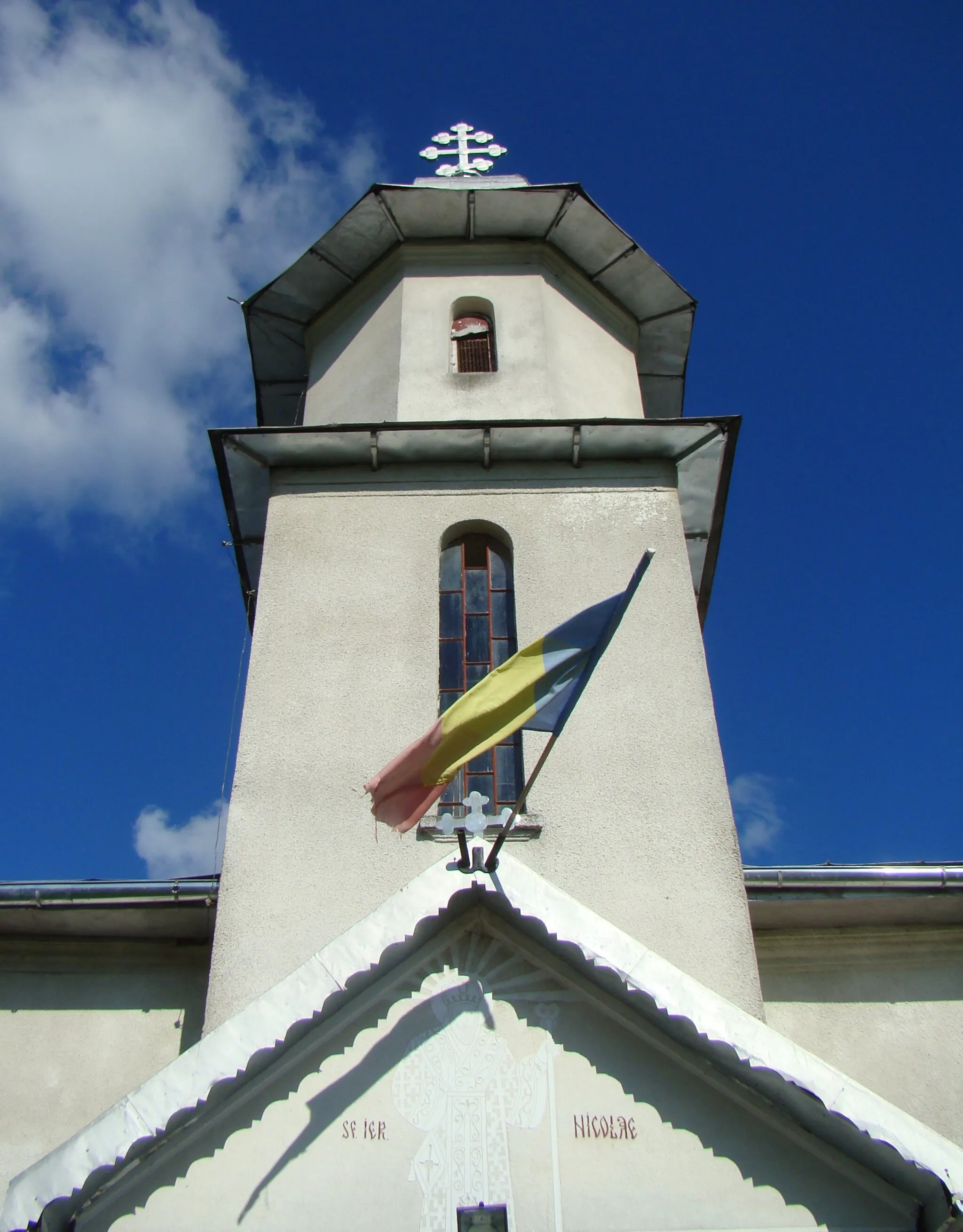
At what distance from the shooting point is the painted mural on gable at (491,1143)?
5.41 metres

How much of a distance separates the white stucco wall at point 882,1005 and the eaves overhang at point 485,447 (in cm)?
443

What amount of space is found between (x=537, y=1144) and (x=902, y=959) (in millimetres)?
4296

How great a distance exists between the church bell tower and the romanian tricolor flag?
51.7 inches

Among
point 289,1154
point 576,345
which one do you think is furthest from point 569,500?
point 289,1154

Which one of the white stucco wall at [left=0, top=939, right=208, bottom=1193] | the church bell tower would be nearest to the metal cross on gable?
the church bell tower

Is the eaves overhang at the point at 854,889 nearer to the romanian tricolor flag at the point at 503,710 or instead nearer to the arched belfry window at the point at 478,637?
the arched belfry window at the point at 478,637

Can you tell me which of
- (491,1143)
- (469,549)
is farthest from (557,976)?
(469,549)

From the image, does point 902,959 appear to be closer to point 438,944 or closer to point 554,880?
point 554,880

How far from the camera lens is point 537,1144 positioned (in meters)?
5.64

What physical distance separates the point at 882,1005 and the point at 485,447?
568 centimetres

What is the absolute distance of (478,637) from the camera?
9695mm

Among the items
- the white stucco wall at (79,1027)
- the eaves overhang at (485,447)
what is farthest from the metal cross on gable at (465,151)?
the white stucco wall at (79,1027)

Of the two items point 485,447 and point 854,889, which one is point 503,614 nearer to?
point 485,447

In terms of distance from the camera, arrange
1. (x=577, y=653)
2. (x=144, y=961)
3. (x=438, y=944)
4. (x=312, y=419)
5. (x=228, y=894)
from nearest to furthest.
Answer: (x=438, y=944) < (x=577, y=653) < (x=228, y=894) < (x=144, y=961) < (x=312, y=419)
